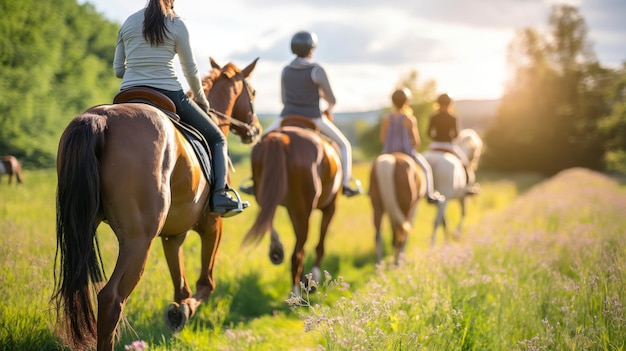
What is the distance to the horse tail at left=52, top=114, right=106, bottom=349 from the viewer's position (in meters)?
3.59

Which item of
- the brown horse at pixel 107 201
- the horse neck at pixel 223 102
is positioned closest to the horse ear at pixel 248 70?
the horse neck at pixel 223 102

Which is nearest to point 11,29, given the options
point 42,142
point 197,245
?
point 42,142

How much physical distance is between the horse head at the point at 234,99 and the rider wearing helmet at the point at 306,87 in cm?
147

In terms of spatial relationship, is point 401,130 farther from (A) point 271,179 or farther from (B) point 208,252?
(B) point 208,252

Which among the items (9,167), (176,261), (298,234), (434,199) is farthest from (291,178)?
(9,167)

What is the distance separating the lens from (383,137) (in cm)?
1059

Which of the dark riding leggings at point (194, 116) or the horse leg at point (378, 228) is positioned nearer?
the dark riding leggings at point (194, 116)

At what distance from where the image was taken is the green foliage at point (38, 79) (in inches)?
776

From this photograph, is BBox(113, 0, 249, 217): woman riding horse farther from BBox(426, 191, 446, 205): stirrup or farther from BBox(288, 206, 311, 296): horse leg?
BBox(426, 191, 446, 205): stirrup

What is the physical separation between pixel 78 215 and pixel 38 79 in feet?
66.7

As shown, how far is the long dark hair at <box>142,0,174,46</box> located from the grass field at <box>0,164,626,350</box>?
2227 mm

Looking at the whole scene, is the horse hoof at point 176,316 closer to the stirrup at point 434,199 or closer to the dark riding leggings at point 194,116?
the dark riding leggings at point 194,116

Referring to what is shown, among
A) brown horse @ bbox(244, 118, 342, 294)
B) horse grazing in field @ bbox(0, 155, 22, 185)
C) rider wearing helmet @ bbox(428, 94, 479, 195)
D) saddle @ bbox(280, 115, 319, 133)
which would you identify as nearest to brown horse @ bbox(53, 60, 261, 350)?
brown horse @ bbox(244, 118, 342, 294)

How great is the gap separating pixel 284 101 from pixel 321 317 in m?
5.25
